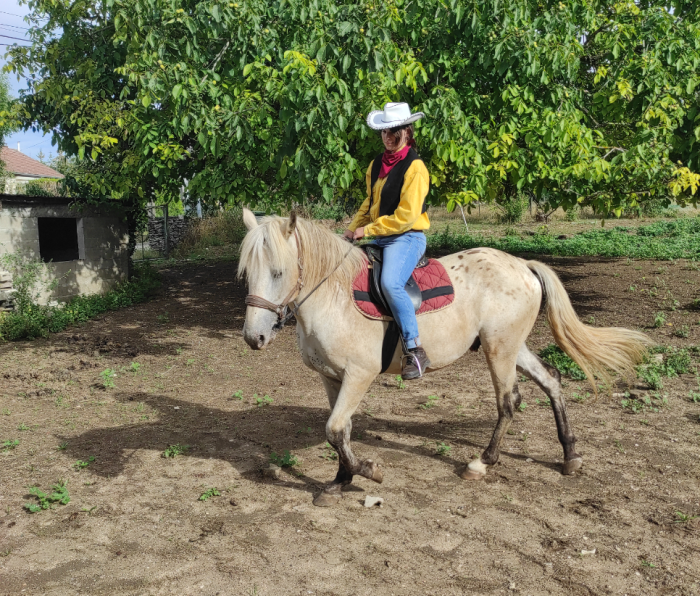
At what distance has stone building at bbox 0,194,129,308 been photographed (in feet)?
37.3

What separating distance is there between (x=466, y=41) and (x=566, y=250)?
11.3 meters

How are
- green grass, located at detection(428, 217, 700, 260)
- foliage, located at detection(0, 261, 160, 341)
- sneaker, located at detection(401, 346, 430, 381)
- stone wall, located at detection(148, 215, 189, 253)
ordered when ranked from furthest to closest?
1. stone wall, located at detection(148, 215, 189, 253)
2. green grass, located at detection(428, 217, 700, 260)
3. foliage, located at detection(0, 261, 160, 341)
4. sneaker, located at detection(401, 346, 430, 381)

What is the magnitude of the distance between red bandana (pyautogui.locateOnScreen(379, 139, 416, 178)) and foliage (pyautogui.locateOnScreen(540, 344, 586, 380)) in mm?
3768

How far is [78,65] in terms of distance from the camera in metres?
10.5

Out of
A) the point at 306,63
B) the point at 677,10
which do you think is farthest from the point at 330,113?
the point at 677,10

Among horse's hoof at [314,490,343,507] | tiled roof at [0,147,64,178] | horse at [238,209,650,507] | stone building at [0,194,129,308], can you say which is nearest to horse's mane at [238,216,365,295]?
horse at [238,209,650,507]

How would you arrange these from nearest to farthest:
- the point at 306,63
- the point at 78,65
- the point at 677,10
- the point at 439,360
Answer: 1. the point at 439,360
2. the point at 306,63
3. the point at 677,10
4. the point at 78,65

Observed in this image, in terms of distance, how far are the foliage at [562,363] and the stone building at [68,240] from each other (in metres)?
8.85

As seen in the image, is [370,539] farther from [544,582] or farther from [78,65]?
[78,65]

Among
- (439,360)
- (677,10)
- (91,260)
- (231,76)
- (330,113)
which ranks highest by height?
(677,10)

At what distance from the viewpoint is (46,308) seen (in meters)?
11.0

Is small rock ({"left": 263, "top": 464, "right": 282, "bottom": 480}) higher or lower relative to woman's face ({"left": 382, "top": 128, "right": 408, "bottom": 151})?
lower

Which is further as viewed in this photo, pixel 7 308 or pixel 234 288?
pixel 234 288

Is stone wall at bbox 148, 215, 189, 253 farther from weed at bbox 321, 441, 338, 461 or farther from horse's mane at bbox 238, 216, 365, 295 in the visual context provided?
horse's mane at bbox 238, 216, 365, 295
